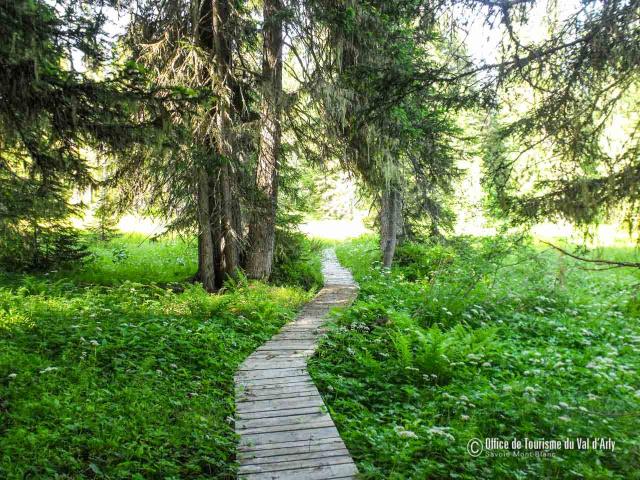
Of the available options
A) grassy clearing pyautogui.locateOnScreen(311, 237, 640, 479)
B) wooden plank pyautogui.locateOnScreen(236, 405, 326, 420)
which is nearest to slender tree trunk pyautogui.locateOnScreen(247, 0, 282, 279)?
grassy clearing pyautogui.locateOnScreen(311, 237, 640, 479)

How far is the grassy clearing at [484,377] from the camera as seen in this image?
440cm

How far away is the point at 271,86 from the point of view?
32.8 ft

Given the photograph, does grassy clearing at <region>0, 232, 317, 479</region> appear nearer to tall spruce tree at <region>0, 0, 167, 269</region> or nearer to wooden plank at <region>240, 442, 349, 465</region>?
wooden plank at <region>240, 442, 349, 465</region>

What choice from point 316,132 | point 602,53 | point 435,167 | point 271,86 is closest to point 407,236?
point 435,167

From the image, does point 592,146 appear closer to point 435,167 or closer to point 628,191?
point 628,191

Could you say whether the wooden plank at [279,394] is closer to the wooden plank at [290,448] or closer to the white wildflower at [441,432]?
the wooden plank at [290,448]

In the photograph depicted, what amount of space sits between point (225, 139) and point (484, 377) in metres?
6.65

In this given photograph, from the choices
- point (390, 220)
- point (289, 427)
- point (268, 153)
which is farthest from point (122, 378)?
point (390, 220)

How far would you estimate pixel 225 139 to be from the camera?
9.56 metres

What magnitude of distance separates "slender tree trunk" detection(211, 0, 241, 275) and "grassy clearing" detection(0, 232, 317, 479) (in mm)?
1465

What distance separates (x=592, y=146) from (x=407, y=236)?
41.4 ft

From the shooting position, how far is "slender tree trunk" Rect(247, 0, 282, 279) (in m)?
10.1

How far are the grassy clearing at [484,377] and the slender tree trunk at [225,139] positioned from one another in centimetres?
343

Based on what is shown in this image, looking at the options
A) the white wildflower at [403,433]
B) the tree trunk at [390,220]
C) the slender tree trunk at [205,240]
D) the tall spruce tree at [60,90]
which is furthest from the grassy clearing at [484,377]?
the tall spruce tree at [60,90]
